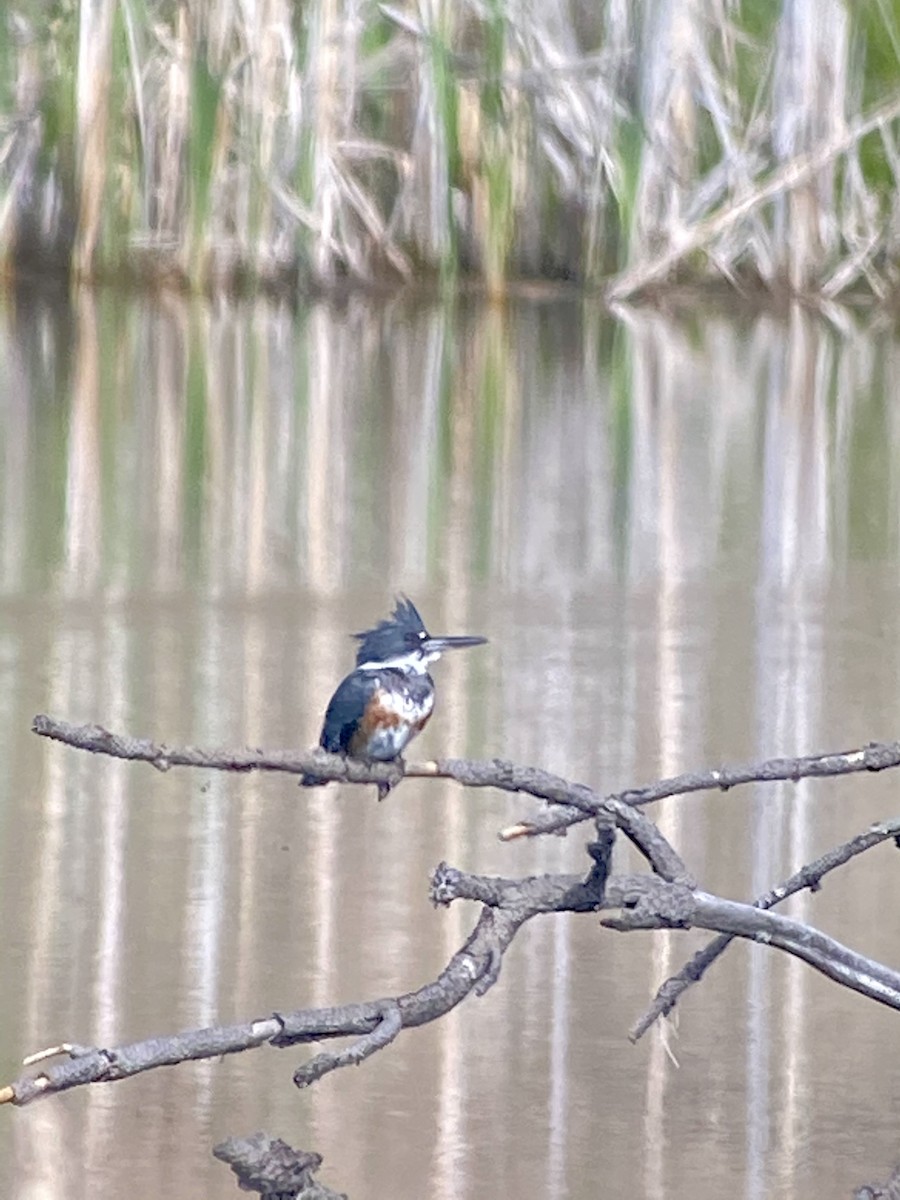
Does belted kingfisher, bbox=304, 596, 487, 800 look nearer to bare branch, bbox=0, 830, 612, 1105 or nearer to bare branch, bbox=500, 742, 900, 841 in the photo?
bare branch, bbox=500, 742, 900, 841

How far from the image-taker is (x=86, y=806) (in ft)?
12.5

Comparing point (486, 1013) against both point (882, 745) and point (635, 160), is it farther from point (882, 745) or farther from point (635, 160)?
point (635, 160)

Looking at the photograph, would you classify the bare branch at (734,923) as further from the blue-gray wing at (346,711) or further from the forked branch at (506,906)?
the blue-gray wing at (346,711)

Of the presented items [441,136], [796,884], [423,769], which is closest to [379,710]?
[796,884]

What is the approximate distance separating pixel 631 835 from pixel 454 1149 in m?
0.61

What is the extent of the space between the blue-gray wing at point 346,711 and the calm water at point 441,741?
35 centimetres

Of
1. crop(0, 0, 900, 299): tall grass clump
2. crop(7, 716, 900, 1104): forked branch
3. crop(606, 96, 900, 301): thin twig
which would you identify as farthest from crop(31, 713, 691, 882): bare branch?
crop(606, 96, 900, 301): thin twig

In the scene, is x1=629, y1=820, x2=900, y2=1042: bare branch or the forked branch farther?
x1=629, y1=820, x2=900, y2=1042: bare branch

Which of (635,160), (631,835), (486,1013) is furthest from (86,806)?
(635,160)

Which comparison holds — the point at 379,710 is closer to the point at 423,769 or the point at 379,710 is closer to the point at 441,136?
the point at 423,769

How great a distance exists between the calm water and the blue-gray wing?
350mm

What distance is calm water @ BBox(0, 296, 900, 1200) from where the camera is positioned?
265cm

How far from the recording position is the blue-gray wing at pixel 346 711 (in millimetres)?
2689

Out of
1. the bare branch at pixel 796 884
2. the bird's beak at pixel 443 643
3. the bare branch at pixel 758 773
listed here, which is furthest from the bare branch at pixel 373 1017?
the bird's beak at pixel 443 643
